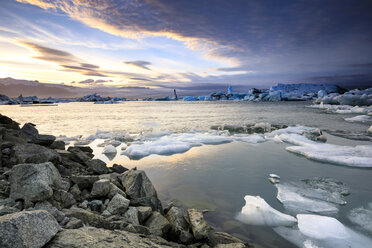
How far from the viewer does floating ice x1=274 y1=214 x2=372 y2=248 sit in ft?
10.4

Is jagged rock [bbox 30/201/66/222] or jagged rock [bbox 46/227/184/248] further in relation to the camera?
jagged rock [bbox 30/201/66/222]

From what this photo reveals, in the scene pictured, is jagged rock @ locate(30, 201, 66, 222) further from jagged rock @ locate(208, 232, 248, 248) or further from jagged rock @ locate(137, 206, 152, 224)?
A: jagged rock @ locate(208, 232, 248, 248)

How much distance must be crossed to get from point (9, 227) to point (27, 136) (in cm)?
Result: 622

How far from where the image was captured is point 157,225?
127 inches

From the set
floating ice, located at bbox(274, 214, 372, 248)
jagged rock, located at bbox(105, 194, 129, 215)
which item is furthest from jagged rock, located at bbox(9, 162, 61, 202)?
floating ice, located at bbox(274, 214, 372, 248)

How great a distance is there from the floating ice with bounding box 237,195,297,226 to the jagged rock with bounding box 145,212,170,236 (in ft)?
5.12

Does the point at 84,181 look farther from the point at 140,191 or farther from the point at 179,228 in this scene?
the point at 179,228

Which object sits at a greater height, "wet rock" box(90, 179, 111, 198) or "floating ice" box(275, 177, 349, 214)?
"wet rock" box(90, 179, 111, 198)

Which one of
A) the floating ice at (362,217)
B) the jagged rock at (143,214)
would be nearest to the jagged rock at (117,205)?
the jagged rock at (143,214)

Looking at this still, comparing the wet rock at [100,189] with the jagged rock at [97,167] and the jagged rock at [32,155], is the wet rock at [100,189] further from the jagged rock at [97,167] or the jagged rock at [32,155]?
the jagged rock at [97,167]

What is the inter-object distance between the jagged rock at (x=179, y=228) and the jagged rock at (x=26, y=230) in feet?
6.08

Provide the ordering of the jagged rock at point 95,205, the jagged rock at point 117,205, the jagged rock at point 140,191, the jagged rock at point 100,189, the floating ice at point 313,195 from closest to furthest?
the jagged rock at point 117,205, the jagged rock at point 95,205, the jagged rock at point 100,189, the jagged rock at point 140,191, the floating ice at point 313,195

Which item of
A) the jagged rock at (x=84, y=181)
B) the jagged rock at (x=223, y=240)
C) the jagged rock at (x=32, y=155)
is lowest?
the jagged rock at (x=223, y=240)

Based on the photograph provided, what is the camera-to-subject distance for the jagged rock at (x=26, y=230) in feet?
5.34
